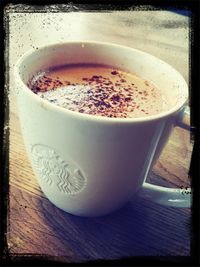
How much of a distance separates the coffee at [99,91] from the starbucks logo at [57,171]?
0.24 ft

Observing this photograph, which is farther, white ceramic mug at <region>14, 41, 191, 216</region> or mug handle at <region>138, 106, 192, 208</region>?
mug handle at <region>138, 106, 192, 208</region>

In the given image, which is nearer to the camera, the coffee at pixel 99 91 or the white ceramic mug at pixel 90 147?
the white ceramic mug at pixel 90 147

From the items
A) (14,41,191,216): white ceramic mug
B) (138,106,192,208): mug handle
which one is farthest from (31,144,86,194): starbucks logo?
(138,106,192,208): mug handle

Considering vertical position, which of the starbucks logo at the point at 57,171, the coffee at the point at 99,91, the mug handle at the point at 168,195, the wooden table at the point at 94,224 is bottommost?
the wooden table at the point at 94,224

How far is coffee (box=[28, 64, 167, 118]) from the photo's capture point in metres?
0.53

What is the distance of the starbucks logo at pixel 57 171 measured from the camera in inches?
18.3

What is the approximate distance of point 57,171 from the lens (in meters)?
0.48

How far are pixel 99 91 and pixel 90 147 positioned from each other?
0.52 ft

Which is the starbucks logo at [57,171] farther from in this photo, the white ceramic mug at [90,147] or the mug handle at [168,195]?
the mug handle at [168,195]

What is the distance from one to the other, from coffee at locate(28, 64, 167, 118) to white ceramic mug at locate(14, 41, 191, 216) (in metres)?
0.03

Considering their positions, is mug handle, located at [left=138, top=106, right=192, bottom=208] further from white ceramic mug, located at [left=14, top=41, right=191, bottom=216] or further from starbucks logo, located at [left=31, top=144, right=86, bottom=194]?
starbucks logo, located at [left=31, top=144, right=86, bottom=194]

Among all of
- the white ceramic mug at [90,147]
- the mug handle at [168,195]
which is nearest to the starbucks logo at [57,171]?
the white ceramic mug at [90,147]

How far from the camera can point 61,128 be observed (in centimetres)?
43

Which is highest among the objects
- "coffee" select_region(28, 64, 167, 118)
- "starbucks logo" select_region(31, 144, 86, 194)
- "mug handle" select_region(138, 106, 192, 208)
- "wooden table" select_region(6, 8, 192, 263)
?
"coffee" select_region(28, 64, 167, 118)
